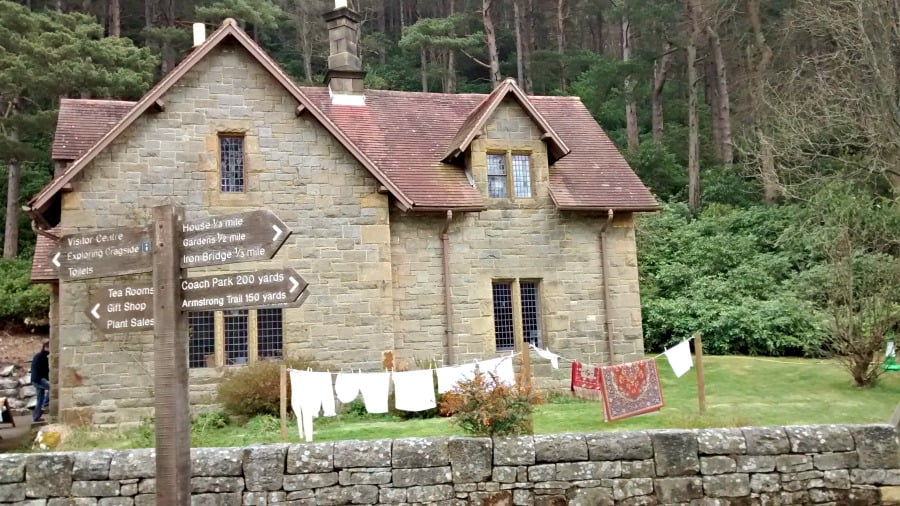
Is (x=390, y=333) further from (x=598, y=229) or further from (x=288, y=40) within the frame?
(x=288, y=40)

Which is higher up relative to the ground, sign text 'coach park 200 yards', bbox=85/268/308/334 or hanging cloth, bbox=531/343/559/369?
sign text 'coach park 200 yards', bbox=85/268/308/334

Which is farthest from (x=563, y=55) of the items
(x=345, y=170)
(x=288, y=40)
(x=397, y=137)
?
(x=345, y=170)

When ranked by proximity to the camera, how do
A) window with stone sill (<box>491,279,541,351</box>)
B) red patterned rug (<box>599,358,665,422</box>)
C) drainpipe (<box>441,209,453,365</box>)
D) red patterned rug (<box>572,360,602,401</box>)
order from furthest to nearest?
1. window with stone sill (<box>491,279,541,351</box>)
2. drainpipe (<box>441,209,453,365</box>)
3. red patterned rug (<box>572,360,602,401</box>)
4. red patterned rug (<box>599,358,665,422</box>)

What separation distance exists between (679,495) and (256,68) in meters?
12.2

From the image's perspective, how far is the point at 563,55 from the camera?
4219cm

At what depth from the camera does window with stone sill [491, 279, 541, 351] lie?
17.3m

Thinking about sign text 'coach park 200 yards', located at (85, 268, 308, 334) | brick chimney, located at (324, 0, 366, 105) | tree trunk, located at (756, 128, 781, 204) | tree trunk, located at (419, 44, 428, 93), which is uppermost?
tree trunk, located at (419, 44, 428, 93)

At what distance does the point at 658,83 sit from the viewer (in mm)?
35781

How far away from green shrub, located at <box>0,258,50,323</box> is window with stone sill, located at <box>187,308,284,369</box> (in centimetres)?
1245

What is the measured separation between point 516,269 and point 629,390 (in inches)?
196

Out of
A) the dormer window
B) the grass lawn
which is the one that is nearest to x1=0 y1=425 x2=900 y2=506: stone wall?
the grass lawn

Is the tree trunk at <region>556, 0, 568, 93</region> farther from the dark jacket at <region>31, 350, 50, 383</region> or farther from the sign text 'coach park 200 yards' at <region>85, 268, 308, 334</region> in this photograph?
the sign text 'coach park 200 yards' at <region>85, 268, 308, 334</region>

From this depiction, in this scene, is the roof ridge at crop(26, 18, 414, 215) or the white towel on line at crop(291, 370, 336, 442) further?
the roof ridge at crop(26, 18, 414, 215)

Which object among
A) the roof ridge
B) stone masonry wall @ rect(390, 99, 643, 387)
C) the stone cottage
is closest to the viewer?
the roof ridge
